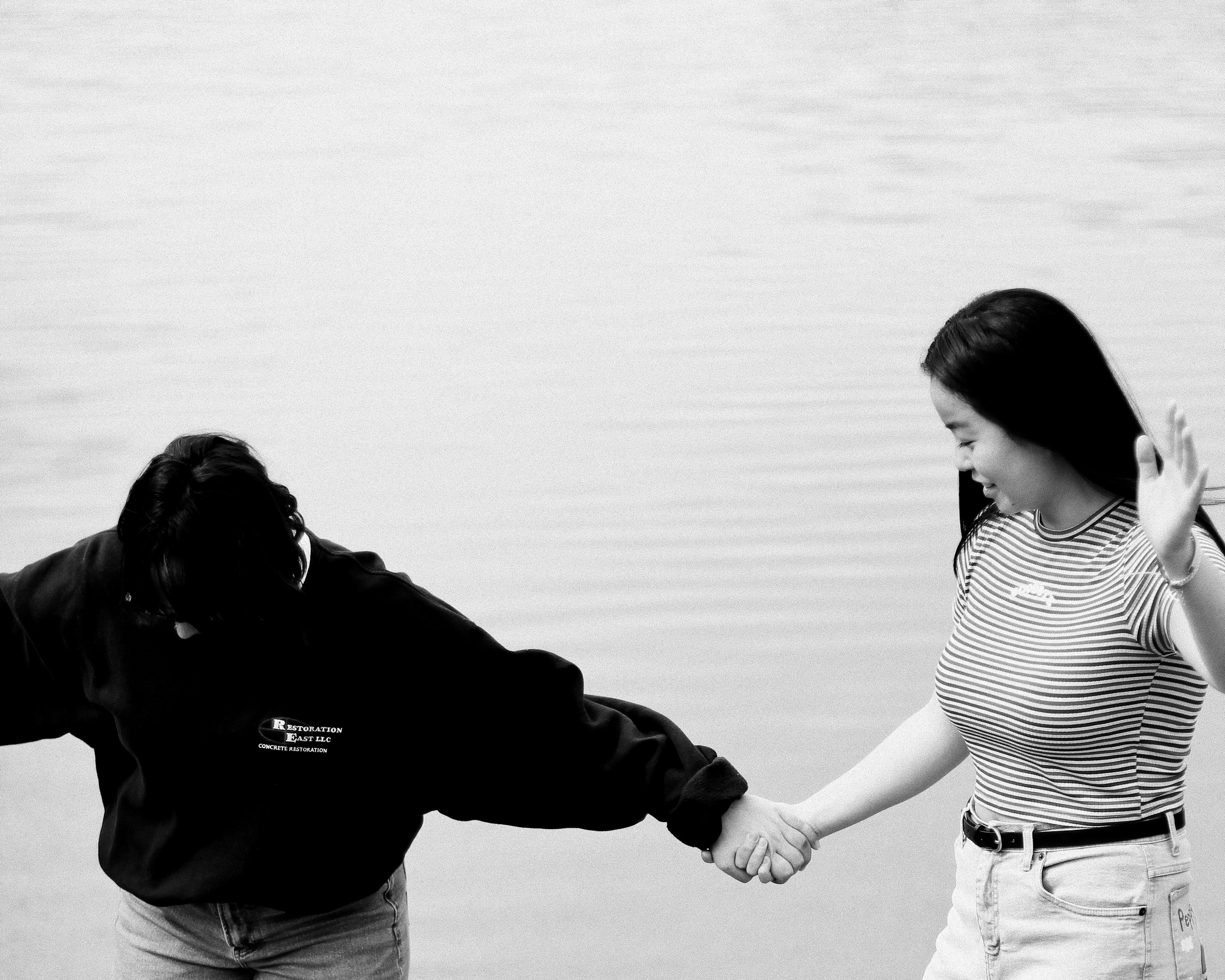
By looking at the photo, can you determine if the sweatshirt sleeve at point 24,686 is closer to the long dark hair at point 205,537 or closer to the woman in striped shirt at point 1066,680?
the long dark hair at point 205,537

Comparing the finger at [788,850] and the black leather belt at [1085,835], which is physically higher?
the black leather belt at [1085,835]

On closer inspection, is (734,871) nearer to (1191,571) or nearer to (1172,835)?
(1172,835)

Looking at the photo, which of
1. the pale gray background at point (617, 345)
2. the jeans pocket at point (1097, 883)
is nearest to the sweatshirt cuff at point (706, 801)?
the jeans pocket at point (1097, 883)

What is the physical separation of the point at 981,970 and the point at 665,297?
18.7 ft

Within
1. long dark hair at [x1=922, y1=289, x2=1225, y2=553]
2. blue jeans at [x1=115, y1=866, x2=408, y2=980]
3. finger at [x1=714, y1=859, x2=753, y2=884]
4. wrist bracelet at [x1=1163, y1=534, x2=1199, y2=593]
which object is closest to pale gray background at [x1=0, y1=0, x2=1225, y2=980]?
finger at [x1=714, y1=859, x2=753, y2=884]

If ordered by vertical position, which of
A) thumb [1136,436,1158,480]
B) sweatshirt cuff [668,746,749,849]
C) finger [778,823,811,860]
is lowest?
finger [778,823,811,860]

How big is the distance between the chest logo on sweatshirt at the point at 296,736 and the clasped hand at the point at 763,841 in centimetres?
63

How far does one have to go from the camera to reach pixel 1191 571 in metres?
1.85

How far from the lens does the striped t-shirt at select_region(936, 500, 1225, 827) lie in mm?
2000

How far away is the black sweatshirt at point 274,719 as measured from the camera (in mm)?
2240

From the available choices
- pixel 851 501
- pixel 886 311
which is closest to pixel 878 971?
pixel 851 501

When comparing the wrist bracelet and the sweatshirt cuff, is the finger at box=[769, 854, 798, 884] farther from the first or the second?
the wrist bracelet

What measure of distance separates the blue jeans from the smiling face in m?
0.98

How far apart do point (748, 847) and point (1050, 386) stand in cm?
91
